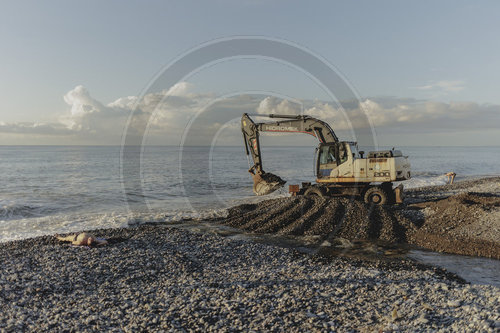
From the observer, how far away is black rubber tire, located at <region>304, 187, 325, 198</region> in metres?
21.6

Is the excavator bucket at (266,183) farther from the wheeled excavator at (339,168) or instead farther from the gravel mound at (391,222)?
the gravel mound at (391,222)

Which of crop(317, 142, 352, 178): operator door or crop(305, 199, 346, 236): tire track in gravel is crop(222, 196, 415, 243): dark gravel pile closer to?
crop(305, 199, 346, 236): tire track in gravel

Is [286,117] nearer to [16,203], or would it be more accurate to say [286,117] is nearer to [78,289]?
[78,289]

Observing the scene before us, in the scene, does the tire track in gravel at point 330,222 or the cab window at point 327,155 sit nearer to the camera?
the tire track in gravel at point 330,222

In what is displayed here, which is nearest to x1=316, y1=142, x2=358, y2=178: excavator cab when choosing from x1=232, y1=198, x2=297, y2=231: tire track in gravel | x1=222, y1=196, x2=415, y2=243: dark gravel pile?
x1=222, y1=196, x2=415, y2=243: dark gravel pile

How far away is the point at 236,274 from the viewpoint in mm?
10078

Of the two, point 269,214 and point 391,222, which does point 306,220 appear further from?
point 391,222

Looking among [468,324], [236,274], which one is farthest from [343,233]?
[468,324]

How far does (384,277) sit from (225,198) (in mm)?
20611

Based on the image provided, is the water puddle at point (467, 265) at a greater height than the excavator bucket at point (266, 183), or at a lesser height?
Result: lesser

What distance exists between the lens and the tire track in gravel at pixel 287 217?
16500 mm

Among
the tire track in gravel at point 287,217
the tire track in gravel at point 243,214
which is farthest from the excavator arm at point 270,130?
the tire track in gravel at point 287,217

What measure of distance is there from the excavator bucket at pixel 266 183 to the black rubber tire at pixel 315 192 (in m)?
2.39

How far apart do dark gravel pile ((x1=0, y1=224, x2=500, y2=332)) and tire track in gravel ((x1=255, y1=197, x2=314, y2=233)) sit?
4024 millimetres
